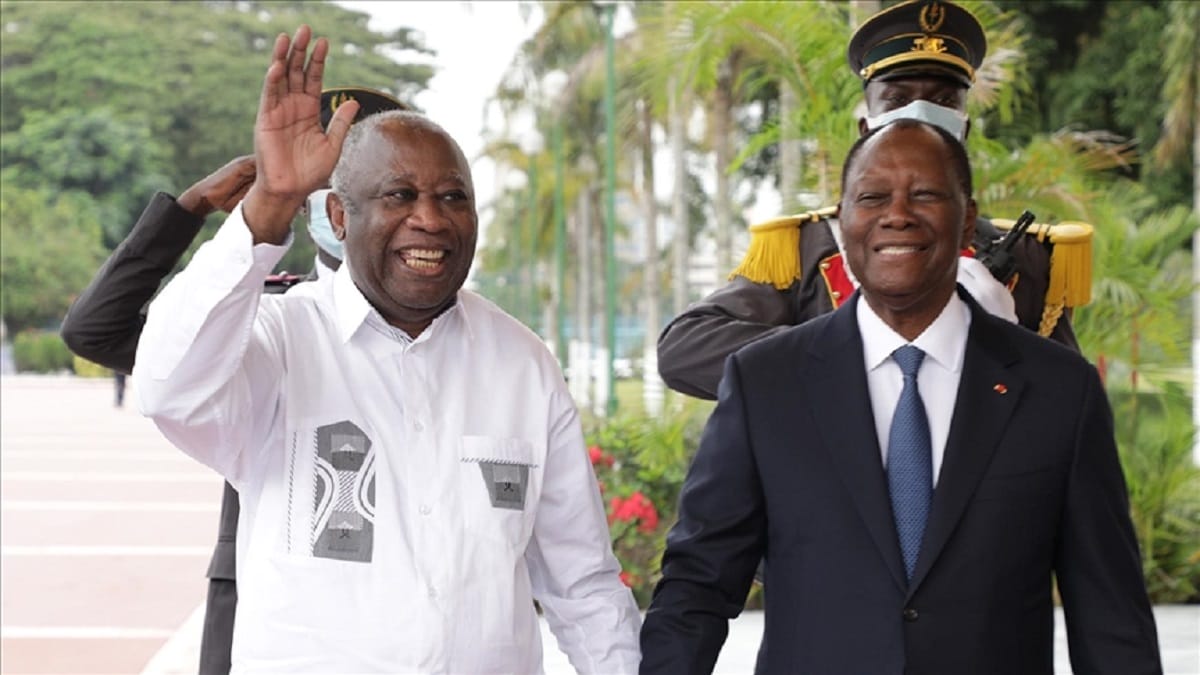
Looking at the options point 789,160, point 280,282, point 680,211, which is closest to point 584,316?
point 680,211

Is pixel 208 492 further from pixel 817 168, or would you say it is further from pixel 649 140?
pixel 649 140

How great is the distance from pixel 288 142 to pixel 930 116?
4.57 feet

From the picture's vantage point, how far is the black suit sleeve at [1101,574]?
2.56 m

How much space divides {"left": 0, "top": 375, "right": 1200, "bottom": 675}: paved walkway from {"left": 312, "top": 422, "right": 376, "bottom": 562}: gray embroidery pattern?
15.0ft

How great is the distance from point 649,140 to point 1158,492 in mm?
19308

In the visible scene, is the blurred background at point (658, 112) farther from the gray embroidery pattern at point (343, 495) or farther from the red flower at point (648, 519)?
the gray embroidery pattern at point (343, 495)

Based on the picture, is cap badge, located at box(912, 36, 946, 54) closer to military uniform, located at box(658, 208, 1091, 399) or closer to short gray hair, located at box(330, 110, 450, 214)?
military uniform, located at box(658, 208, 1091, 399)

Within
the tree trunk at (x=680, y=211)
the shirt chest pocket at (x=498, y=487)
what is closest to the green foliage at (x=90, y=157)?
the shirt chest pocket at (x=498, y=487)

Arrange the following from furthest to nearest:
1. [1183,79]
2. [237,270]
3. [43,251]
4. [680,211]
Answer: [680,211]
[1183,79]
[43,251]
[237,270]

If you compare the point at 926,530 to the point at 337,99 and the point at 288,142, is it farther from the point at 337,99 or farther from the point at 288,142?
the point at 337,99

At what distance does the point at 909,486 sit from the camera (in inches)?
103

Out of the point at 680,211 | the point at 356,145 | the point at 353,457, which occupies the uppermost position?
the point at 680,211

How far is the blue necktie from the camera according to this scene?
8.54ft

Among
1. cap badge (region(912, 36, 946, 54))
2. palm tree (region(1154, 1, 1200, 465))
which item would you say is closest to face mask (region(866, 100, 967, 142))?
cap badge (region(912, 36, 946, 54))
